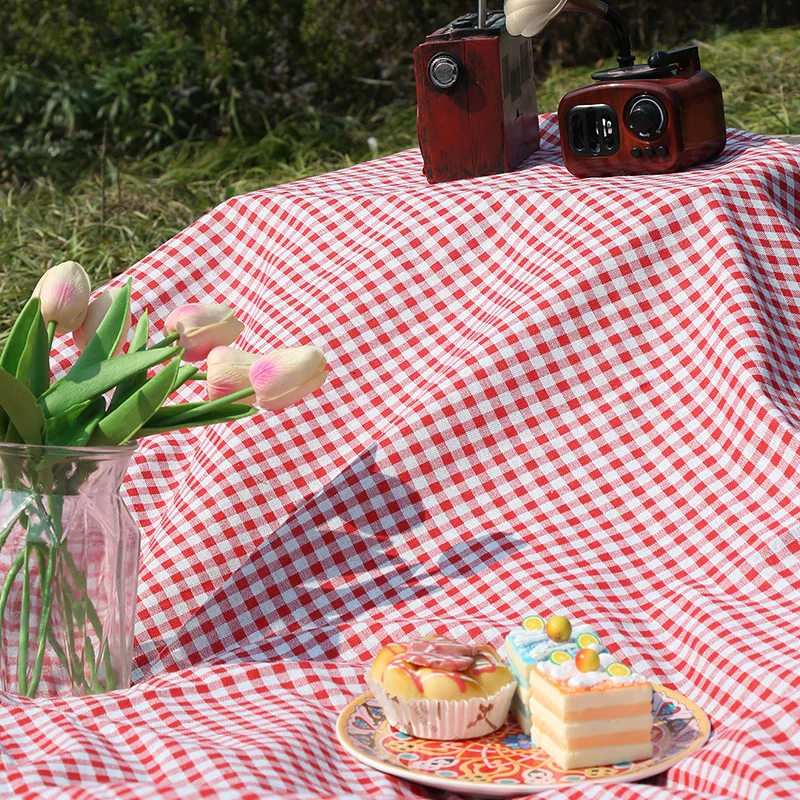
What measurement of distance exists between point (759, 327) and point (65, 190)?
3.29 meters

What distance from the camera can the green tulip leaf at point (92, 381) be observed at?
1168 mm

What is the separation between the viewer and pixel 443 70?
1793mm

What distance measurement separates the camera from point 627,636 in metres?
1.23

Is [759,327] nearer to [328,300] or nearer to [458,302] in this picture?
[458,302]

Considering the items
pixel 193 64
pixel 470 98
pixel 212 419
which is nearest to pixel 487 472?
pixel 212 419

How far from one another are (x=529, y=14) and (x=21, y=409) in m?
0.91

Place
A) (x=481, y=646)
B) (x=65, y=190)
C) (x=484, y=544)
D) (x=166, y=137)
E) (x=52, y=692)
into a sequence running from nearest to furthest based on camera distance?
(x=481, y=646)
(x=52, y=692)
(x=484, y=544)
(x=65, y=190)
(x=166, y=137)

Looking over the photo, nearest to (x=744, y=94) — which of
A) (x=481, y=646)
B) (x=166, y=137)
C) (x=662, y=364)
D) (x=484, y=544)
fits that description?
(x=166, y=137)

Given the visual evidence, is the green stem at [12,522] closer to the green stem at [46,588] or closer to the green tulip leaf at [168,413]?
the green stem at [46,588]

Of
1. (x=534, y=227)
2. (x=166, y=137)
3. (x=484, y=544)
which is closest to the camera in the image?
(x=484, y=544)

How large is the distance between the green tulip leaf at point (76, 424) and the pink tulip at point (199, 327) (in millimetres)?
102

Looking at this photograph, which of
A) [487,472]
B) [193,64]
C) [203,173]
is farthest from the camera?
[193,64]

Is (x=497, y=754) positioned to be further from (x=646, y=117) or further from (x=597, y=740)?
(x=646, y=117)

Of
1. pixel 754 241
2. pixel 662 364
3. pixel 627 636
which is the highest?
pixel 754 241
